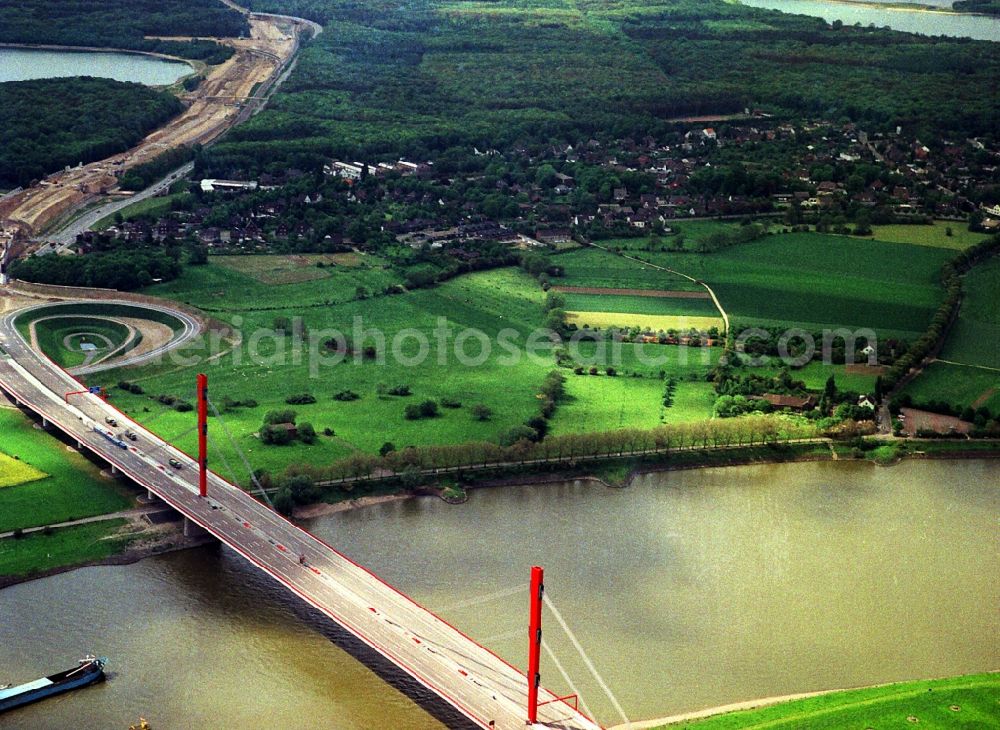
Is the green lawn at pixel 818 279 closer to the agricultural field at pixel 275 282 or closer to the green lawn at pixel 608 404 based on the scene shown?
the green lawn at pixel 608 404

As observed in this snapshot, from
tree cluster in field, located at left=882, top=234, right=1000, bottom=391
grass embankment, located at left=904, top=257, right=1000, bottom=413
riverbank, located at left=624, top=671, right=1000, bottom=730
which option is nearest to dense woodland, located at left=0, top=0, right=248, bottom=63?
tree cluster in field, located at left=882, top=234, right=1000, bottom=391

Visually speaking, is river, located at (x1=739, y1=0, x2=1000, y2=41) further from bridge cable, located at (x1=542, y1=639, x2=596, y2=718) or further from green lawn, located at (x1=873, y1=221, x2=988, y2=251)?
bridge cable, located at (x1=542, y1=639, x2=596, y2=718)

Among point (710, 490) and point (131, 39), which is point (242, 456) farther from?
point (131, 39)

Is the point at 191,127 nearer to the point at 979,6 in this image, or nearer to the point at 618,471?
the point at 618,471

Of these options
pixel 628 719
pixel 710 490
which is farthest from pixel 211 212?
pixel 628 719

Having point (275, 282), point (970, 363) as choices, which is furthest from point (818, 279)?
point (275, 282)

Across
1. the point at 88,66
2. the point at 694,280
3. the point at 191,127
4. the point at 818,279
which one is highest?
the point at 88,66
